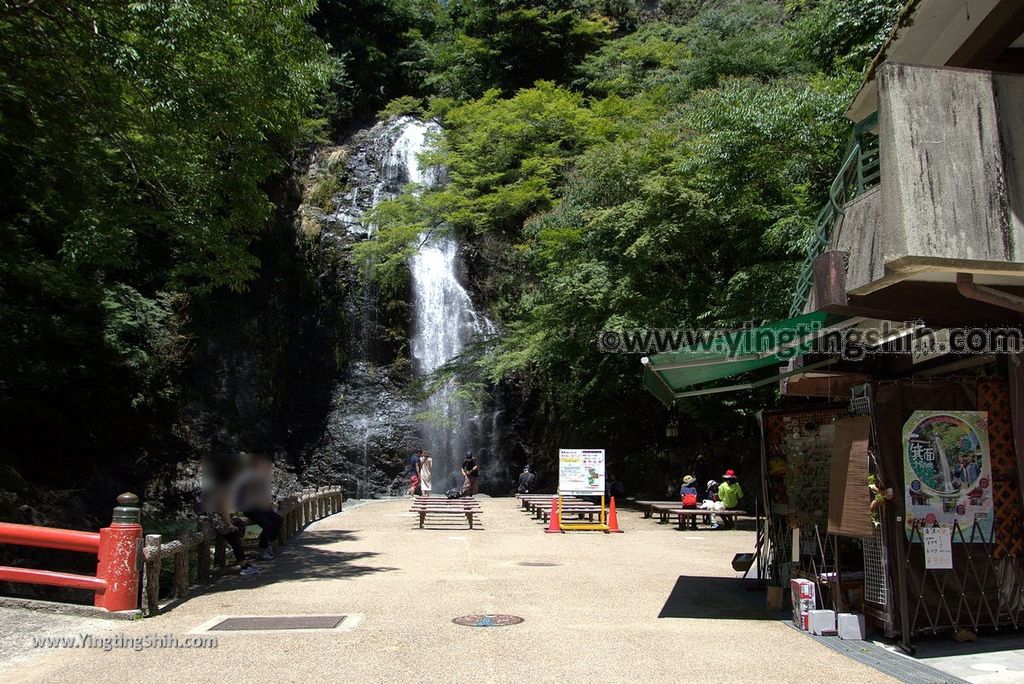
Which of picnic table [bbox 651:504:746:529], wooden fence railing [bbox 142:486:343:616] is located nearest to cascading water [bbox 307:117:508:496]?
picnic table [bbox 651:504:746:529]

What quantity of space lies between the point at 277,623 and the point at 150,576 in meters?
1.70

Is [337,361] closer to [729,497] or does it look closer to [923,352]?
[729,497]

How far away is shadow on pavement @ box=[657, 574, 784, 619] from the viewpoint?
879cm

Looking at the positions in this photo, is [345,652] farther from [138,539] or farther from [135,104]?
[135,104]

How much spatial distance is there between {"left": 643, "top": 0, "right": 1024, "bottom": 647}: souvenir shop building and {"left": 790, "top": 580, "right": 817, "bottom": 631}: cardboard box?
23 cm

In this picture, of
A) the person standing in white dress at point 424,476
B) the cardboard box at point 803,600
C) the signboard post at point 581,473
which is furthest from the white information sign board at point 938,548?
the person standing in white dress at point 424,476

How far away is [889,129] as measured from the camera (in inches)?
241

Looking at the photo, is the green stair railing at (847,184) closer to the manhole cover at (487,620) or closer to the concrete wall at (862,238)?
the concrete wall at (862,238)

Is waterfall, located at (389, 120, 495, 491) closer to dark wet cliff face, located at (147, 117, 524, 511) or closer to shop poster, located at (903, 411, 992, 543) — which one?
dark wet cliff face, located at (147, 117, 524, 511)

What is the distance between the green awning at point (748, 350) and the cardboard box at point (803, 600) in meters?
2.27

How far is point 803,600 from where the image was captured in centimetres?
801

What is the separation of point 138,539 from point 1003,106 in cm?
940

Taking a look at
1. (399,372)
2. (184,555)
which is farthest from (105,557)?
(399,372)

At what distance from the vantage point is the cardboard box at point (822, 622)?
25.3ft
